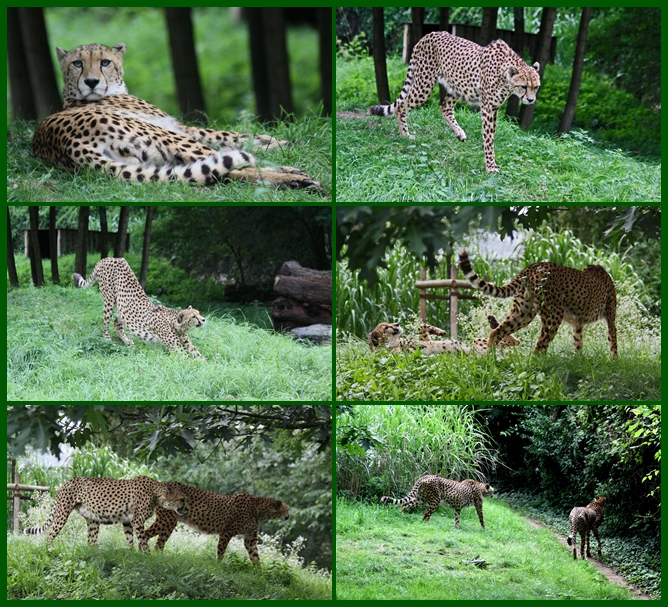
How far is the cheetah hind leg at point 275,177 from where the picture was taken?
17.9 ft

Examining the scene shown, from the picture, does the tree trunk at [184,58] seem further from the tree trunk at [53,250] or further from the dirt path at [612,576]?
the dirt path at [612,576]

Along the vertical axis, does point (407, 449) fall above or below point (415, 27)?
below

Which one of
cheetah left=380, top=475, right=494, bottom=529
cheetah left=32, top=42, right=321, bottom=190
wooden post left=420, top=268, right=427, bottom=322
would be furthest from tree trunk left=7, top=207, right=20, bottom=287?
cheetah left=380, top=475, right=494, bottom=529

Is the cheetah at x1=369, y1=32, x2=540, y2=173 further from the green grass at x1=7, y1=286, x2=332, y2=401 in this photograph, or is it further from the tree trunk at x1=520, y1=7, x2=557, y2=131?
the green grass at x1=7, y1=286, x2=332, y2=401

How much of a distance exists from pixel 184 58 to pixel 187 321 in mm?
2623

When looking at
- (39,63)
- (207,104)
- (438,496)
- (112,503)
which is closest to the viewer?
(112,503)

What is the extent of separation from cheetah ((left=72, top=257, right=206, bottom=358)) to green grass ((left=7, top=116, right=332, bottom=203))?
1.97 ft

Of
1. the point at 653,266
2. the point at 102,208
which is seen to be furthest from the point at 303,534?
the point at 653,266

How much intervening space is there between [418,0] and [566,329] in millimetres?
2513

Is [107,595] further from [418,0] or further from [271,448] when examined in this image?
[418,0]

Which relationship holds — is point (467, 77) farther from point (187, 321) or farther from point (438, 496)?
point (438, 496)

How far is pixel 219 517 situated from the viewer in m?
5.66

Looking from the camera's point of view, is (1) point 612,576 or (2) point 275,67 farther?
(2) point 275,67

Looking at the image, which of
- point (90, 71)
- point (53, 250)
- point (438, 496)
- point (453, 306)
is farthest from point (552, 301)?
point (90, 71)
